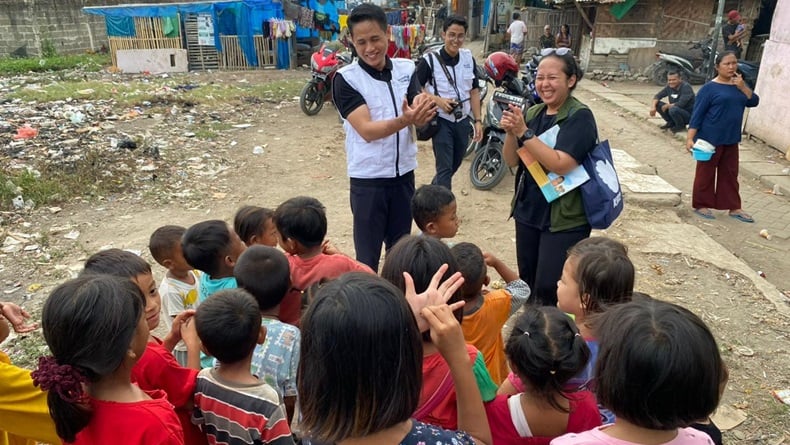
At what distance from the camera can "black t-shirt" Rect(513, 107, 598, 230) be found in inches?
104

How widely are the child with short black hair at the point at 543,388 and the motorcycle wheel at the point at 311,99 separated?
342 inches

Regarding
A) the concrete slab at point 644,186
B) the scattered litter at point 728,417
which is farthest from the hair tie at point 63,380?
the concrete slab at point 644,186

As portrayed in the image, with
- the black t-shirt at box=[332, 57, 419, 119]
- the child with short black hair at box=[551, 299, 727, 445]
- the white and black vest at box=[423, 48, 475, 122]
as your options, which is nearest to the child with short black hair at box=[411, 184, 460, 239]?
the black t-shirt at box=[332, 57, 419, 119]

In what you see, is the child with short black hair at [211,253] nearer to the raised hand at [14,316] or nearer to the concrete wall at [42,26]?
the raised hand at [14,316]

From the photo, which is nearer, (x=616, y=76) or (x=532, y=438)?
(x=532, y=438)

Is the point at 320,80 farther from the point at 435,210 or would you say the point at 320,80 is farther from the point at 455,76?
the point at 435,210

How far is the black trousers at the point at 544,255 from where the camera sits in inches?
111

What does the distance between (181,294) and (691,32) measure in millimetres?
14007

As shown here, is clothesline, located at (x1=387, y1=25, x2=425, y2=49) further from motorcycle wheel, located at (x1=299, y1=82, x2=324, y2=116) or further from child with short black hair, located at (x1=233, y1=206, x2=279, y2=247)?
child with short black hair, located at (x1=233, y1=206, x2=279, y2=247)

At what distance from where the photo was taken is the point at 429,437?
3.76ft

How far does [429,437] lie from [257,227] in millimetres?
1848

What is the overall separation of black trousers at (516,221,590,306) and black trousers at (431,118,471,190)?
178cm

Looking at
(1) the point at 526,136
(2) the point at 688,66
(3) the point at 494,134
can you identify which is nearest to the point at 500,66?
(3) the point at 494,134

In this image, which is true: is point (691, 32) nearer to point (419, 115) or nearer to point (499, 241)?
point (499, 241)
